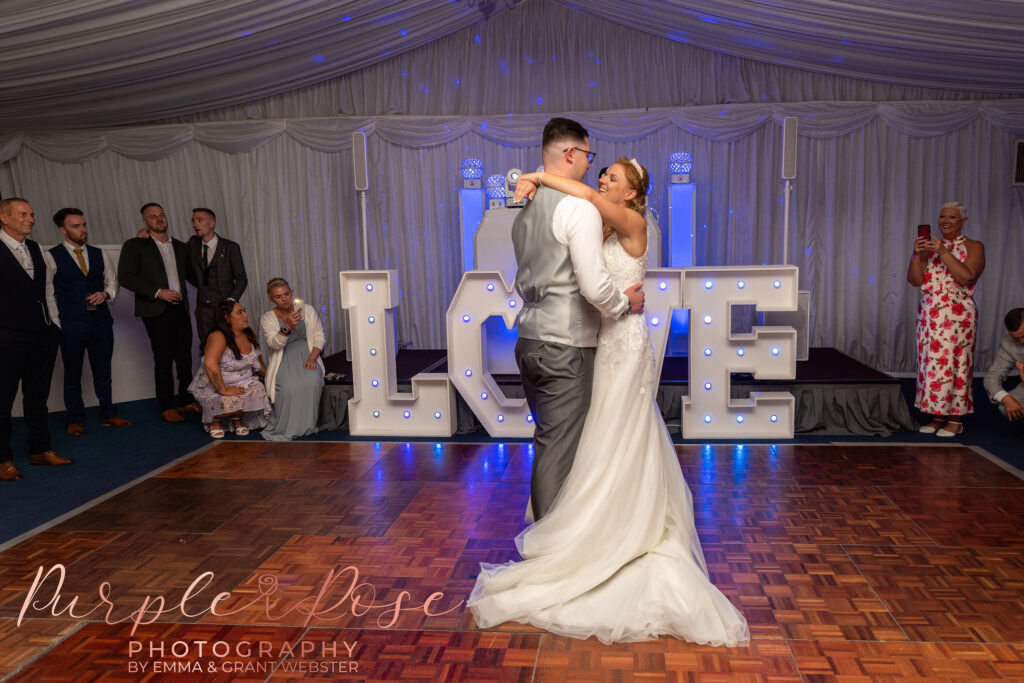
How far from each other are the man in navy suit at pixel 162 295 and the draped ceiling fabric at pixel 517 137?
4.02 feet

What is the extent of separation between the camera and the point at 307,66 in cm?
653

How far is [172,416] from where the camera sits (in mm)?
5762

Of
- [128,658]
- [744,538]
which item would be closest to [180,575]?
[128,658]

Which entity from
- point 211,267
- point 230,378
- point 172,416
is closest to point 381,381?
point 230,378

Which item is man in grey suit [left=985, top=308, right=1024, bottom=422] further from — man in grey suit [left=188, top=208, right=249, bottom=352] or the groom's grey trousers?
man in grey suit [left=188, top=208, right=249, bottom=352]

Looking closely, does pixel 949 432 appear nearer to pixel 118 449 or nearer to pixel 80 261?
pixel 118 449

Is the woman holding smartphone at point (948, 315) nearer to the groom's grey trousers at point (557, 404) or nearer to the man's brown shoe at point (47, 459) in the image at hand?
the groom's grey trousers at point (557, 404)

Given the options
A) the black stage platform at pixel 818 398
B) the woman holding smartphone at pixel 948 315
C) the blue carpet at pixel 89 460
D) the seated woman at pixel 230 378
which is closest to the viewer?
the blue carpet at pixel 89 460

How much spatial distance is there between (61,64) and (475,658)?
15.9 feet

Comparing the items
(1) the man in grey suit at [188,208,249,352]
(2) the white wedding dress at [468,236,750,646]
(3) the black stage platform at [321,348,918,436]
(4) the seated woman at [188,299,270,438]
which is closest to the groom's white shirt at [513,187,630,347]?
(2) the white wedding dress at [468,236,750,646]

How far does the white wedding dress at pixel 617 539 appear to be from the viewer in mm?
2521

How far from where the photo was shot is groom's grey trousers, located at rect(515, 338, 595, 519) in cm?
273

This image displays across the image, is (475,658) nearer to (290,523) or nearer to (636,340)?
(636,340)

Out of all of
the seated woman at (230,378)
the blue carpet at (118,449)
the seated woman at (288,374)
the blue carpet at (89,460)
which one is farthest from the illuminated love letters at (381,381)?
the blue carpet at (89,460)
